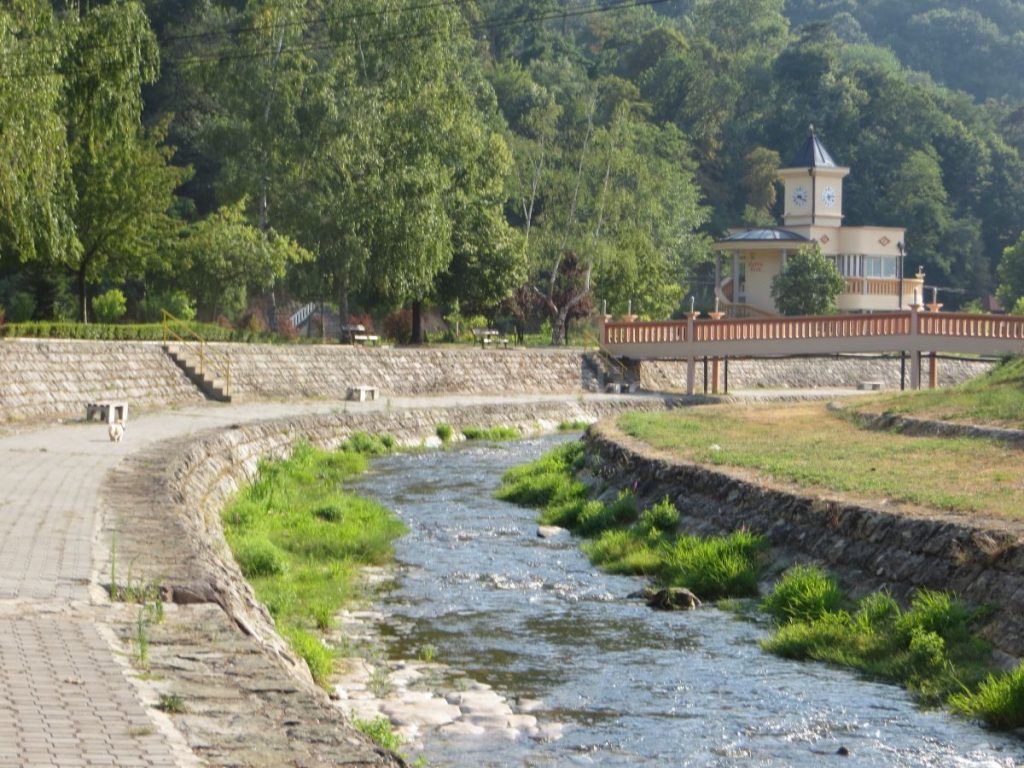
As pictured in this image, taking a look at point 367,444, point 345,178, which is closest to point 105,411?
point 367,444

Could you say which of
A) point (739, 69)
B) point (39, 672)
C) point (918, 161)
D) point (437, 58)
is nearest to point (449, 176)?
point (437, 58)

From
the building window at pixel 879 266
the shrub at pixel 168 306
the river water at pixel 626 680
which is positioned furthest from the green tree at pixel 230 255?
the building window at pixel 879 266

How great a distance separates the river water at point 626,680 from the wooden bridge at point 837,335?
125ft

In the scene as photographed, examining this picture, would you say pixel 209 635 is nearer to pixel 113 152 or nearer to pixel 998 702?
pixel 998 702

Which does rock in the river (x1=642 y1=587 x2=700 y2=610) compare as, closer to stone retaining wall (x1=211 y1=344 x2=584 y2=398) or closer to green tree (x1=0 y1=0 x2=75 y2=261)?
green tree (x1=0 y1=0 x2=75 y2=261)

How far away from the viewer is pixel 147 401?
1526 inches

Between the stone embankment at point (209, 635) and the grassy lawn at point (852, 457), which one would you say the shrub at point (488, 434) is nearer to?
the grassy lawn at point (852, 457)

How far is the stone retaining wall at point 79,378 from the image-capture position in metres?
33.0

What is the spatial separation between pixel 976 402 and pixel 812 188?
60.0 metres

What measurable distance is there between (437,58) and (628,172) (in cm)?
1993

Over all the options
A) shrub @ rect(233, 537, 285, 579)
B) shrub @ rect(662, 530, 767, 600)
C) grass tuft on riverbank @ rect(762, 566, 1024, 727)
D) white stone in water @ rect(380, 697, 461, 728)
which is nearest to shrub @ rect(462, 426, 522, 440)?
shrub @ rect(662, 530, 767, 600)

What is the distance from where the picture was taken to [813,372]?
69750 mm

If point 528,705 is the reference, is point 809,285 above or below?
above

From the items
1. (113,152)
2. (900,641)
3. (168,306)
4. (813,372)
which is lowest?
(900,641)
